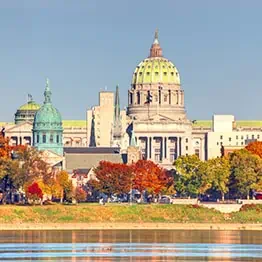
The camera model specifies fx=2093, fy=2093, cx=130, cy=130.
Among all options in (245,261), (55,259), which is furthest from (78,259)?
(245,261)

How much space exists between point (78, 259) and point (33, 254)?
21.8 feet

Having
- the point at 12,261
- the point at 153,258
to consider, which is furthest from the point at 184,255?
the point at 12,261

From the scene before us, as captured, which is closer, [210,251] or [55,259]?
[55,259]

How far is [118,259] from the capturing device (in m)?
186

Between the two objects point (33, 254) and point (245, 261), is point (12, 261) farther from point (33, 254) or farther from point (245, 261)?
point (245, 261)

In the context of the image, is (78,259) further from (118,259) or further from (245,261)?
(245,261)

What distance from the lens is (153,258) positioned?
188125mm

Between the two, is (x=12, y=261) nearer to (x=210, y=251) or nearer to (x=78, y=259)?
(x=78, y=259)

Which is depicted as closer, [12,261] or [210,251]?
[12,261]

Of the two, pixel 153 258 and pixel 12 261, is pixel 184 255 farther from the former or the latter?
pixel 12 261

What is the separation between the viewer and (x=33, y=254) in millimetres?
191250

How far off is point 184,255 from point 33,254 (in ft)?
45.4

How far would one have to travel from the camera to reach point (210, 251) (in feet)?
648

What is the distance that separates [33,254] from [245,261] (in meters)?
19.9
